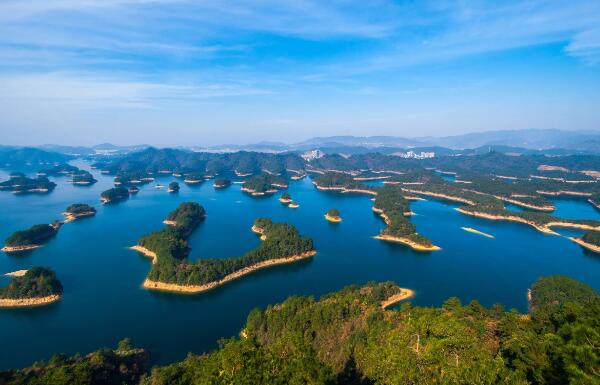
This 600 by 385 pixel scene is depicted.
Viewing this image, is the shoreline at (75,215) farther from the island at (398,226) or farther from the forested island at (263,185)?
the island at (398,226)

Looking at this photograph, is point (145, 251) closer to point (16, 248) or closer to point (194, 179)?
point (16, 248)

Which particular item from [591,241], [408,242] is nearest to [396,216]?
[408,242]

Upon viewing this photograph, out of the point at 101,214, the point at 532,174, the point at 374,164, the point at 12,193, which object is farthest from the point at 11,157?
the point at 532,174

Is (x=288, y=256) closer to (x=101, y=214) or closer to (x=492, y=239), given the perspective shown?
(x=492, y=239)

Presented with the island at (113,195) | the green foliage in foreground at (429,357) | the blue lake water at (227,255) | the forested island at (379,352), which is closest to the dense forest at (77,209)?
the blue lake water at (227,255)

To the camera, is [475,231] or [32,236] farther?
[475,231]
